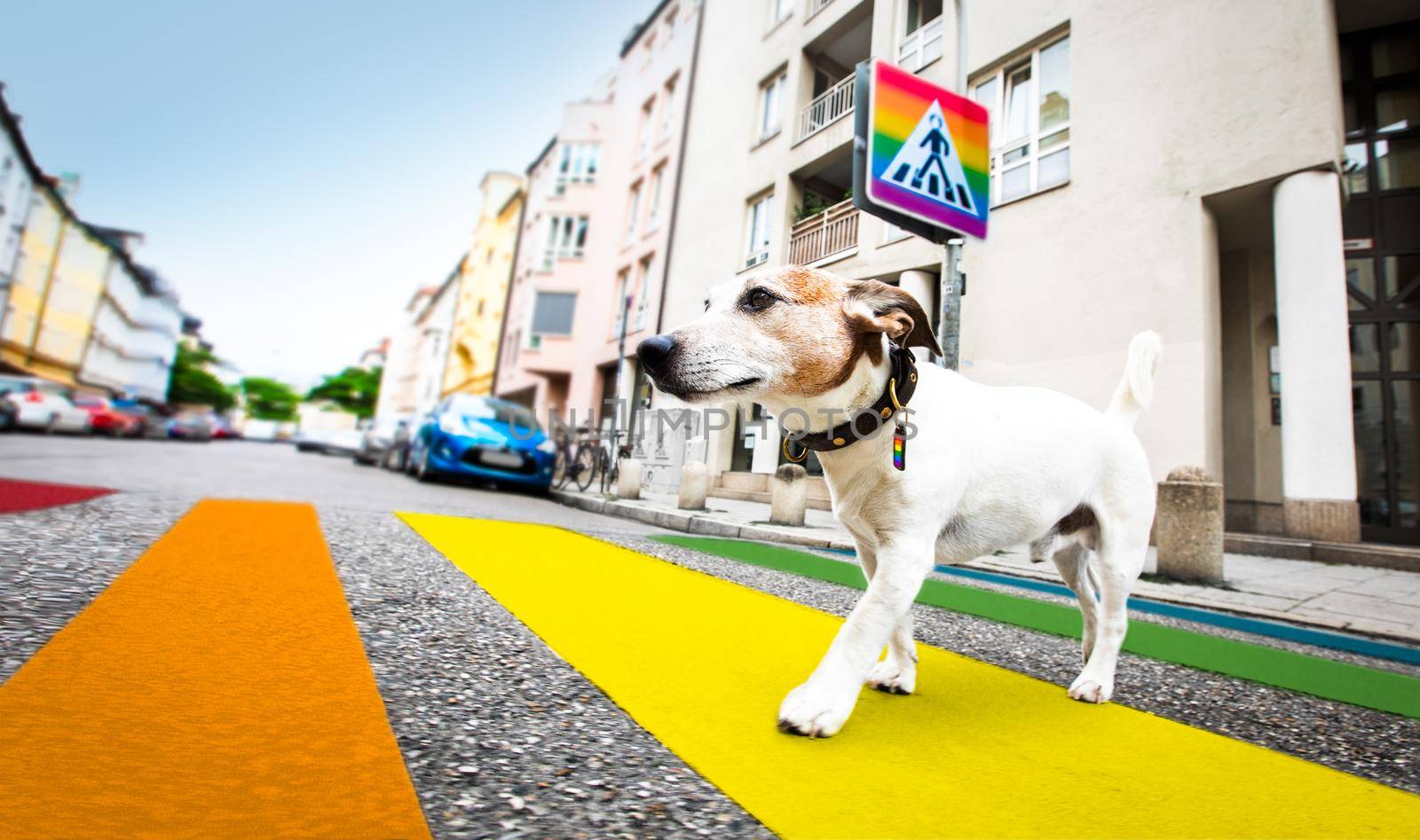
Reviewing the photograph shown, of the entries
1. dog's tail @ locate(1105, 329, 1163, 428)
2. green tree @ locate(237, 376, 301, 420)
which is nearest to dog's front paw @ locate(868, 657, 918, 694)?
dog's tail @ locate(1105, 329, 1163, 428)

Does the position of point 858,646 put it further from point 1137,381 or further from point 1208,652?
point 1208,652

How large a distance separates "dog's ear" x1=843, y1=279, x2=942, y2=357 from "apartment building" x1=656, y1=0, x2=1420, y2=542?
198 inches

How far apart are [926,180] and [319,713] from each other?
20.1ft

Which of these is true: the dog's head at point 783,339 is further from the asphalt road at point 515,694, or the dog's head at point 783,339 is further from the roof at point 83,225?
the roof at point 83,225

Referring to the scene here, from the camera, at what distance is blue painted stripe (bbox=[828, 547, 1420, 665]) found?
3.49m

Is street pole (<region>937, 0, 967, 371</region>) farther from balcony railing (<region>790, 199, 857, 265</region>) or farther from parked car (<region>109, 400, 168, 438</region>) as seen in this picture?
parked car (<region>109, 400, 168, 438</region>)

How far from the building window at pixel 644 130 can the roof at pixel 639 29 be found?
3.66 meters

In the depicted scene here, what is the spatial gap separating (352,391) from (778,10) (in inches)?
2974

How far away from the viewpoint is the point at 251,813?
909mm

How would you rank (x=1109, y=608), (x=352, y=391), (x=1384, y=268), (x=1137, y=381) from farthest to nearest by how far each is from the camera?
(x=352, y=391) → (x=1384, y=268) → (x=1137, y=381) → (x=1109, y=608)

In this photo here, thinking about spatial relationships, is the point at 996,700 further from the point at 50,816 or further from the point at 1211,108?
the point at 1211,108

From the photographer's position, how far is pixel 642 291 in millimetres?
19469

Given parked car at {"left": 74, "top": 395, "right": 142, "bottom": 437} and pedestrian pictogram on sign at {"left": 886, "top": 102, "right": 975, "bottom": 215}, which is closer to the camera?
pedestrian pictogram on sign at {"left": 886, "top": 102, "right": 975, "bottom": 215}

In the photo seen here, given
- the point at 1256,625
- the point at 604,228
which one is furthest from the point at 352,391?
the point at 1256,625
